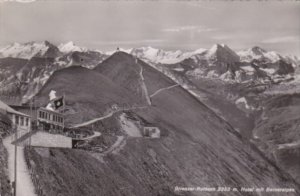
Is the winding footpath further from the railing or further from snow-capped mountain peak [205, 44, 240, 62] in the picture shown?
snow-capped mountain peak [205, 44, 240, 62]

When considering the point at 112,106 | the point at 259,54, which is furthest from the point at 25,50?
the point at 259,54

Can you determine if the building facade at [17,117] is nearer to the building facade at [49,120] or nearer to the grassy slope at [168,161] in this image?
the building facade at [49,120]

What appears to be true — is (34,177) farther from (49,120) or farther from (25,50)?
(25,50)

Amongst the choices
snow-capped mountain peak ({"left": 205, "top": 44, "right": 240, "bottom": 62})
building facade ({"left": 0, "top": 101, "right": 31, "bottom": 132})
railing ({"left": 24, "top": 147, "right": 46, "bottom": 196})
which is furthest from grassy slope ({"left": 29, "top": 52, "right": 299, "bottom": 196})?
snow-capped mountain peak ({"left": 205, "top": 44, "right": 240, "bottom": 62})

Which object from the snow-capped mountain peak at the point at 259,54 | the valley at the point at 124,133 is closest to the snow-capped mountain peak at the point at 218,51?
the snow-capped mountain peak at the point at 259,54

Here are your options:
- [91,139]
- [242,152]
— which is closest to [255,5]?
[91,139]

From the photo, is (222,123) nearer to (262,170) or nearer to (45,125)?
(262,170)
